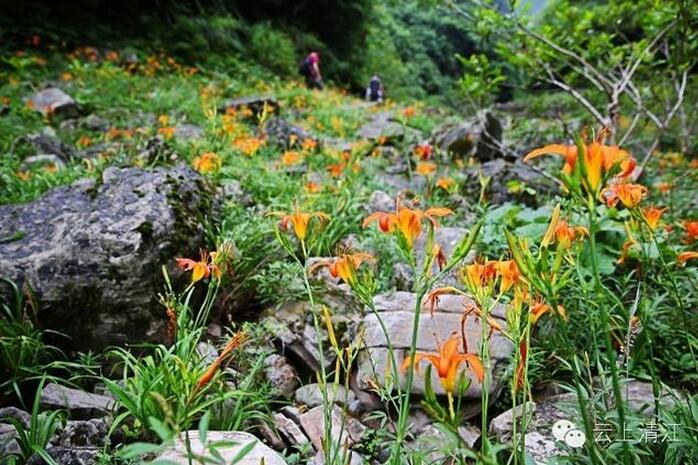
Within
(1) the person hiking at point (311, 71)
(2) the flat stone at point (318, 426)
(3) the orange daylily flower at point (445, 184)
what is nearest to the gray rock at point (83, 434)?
(2) the flat stone at point (318, 426)

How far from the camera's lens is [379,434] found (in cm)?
170

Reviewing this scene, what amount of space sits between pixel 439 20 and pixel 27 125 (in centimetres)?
2342

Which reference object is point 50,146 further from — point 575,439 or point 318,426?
point 575,439

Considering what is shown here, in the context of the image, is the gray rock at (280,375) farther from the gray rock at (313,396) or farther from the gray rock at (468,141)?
the gray rock at (468,141)

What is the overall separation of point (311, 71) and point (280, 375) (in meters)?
12.3

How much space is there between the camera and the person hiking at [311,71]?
13.2 m

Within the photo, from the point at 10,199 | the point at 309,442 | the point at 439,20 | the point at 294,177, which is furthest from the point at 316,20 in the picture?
the point at 309,442

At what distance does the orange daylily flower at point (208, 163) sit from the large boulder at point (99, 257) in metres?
0.87

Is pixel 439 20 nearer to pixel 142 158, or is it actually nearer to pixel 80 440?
pixel 142 158

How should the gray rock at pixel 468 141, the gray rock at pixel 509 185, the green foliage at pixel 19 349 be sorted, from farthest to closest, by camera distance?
the gray rock at pixel 468 141 → the gray rock at pixel 509 185 → the green foliage at pixel 19 349

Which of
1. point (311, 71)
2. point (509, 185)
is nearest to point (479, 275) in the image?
point (509, 185)

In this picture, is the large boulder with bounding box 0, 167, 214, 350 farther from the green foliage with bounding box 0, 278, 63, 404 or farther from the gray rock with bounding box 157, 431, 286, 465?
the gray rock with bounding box 157, 431, 286, 465

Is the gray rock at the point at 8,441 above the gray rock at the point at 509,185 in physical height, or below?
below

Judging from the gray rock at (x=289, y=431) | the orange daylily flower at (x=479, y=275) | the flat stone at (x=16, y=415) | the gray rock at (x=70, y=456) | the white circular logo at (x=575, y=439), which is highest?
the orange daylily flower at (x=479, y=275)
